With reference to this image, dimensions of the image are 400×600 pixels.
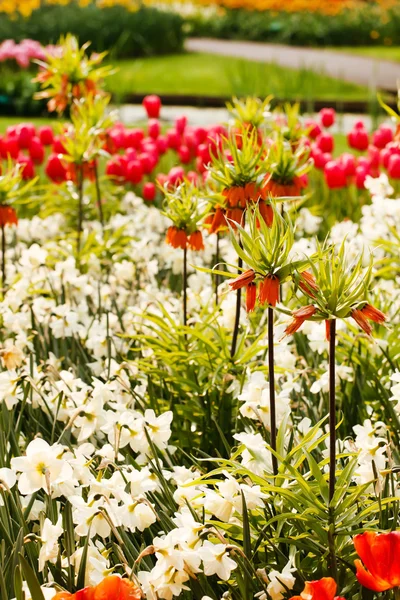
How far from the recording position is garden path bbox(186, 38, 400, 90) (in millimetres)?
13943

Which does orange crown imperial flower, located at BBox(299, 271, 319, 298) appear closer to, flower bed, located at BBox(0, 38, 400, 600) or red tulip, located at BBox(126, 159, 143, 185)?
flower bed, located at BBox(0, 38, 400, 600)

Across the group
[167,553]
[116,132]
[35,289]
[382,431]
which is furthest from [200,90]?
[167,553]

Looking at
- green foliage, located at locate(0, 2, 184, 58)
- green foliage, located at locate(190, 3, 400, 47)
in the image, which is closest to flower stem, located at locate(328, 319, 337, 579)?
green foliage, located at locate(0, 2, 184, 58)

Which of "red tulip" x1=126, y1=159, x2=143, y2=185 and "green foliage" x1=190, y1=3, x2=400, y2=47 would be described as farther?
"green foliage" x1=190, y1=3, x2=400, y2=47

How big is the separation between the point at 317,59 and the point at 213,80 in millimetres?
3777

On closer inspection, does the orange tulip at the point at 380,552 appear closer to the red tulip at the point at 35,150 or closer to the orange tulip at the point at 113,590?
the orange tulip at the point at 113,590

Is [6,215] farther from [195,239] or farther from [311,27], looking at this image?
[311,27]

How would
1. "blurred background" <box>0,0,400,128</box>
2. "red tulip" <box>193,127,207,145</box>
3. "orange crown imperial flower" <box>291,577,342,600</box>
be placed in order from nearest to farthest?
"orange crown imperial flower" <box>291,577,342,600</box> → "red tulip" <box>193,127,207,145</box> → "blurred background" <box>0,0,400,128</box>

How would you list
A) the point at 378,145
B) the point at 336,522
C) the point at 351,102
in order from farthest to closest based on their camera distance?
the point at 351,102
the point at 378,145
the point at 336,522

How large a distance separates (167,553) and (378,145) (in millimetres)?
4423

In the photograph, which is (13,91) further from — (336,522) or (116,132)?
(336,522)

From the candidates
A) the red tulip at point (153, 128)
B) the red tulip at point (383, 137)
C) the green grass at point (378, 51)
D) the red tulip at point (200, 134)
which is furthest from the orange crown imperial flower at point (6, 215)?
the green grass at point (378, 51)

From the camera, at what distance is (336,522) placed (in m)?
1.93

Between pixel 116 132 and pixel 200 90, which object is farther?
pixel 200 90
